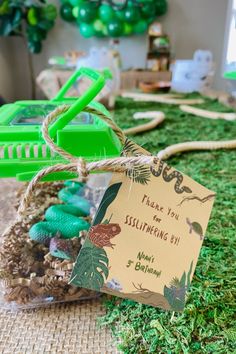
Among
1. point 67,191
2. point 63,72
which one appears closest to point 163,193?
point 67,191

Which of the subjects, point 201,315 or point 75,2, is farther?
point 75,2

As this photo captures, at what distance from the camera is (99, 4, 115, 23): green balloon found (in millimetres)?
2498

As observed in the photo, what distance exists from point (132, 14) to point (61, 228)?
2512 millimetres

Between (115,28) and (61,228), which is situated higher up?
(115,28)

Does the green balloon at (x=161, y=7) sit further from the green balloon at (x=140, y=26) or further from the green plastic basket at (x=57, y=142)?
the green plastic basket at (x=57, y=142)

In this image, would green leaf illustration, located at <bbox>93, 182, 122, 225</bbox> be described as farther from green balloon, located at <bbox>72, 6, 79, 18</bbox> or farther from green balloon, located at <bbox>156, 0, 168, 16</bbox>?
green balloon, located at <bbox>156, 0, 168, 16</bbox>

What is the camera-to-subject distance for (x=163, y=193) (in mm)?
275

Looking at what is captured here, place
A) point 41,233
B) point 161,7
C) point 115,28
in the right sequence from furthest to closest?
point 161,7 → point 115,28 → point 41,233

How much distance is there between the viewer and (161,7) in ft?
9.01

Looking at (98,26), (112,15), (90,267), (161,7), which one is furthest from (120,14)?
(90,267)

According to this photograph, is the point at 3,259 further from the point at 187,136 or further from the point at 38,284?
the point at 187,136

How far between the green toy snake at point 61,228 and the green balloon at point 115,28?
8.01 ft

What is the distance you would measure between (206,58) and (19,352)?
1916mm

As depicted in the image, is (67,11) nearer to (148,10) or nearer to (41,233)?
(148,10)
